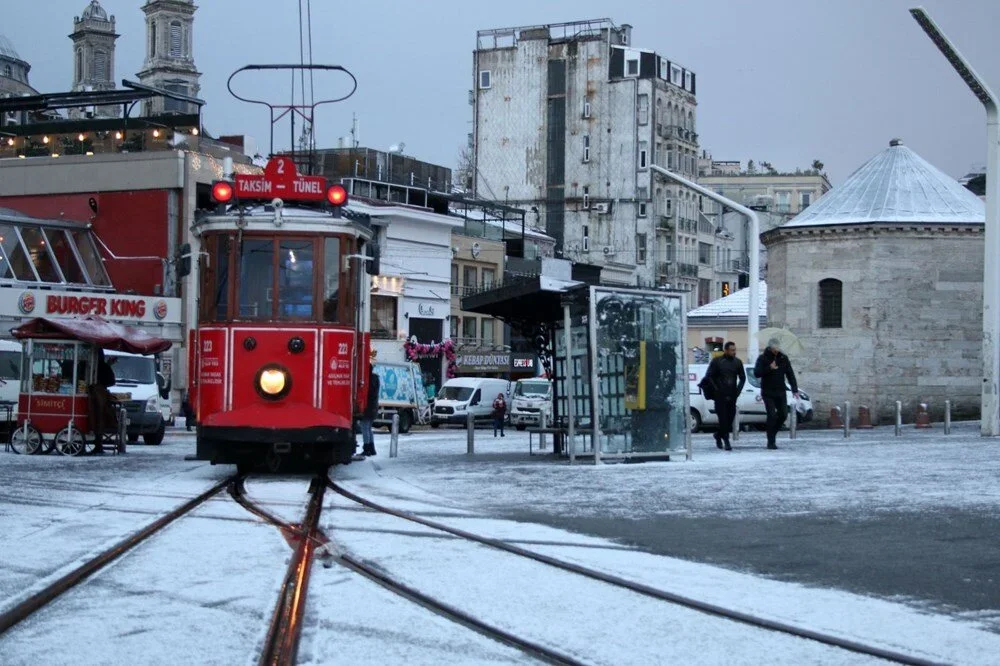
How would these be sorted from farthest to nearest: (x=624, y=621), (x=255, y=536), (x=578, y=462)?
(x=578, y=462) < (x=255, y=536) < (x=624, y=621)

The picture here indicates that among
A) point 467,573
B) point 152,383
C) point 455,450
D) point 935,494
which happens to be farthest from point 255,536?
point 152,383

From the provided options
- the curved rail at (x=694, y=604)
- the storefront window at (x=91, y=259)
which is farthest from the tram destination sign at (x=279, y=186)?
the storefront window at (x=91, y=259)

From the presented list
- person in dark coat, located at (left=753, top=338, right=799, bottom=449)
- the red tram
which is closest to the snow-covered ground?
the red tram

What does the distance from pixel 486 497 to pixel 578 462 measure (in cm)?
553

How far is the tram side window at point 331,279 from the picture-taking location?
59.2 ft

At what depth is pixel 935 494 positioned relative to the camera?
15.7 m

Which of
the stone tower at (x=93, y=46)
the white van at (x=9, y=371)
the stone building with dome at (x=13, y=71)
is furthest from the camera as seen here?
the stone tower at (x=93, y=46)

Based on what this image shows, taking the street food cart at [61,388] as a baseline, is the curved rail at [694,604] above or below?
below

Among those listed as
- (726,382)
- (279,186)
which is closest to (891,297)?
(726,382)

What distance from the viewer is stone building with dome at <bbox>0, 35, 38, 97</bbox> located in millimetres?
146250

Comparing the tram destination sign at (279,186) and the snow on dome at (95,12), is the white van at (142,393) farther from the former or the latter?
the snow on dome at (95,12)

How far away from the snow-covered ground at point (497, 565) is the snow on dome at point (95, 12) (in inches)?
7036

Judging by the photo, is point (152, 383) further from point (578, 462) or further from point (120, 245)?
point (120, 245)

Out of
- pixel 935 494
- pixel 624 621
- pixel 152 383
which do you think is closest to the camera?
pixel 624 621
